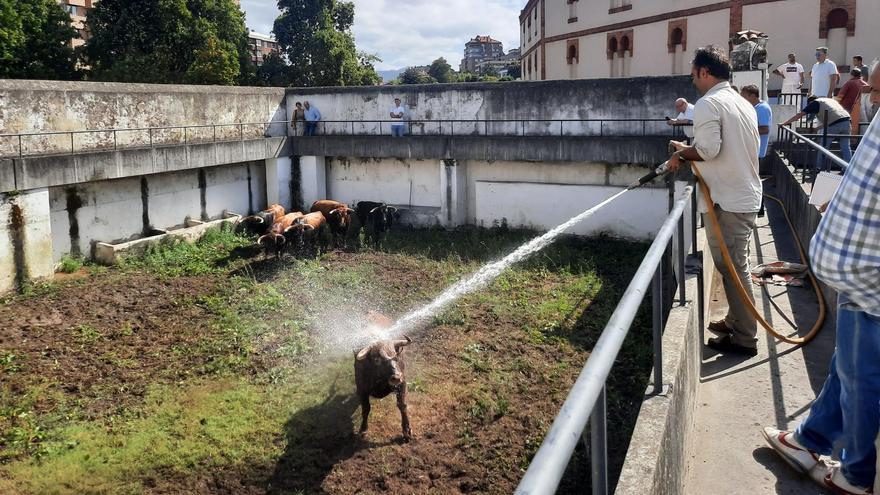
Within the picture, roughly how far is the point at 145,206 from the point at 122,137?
171 centimetres

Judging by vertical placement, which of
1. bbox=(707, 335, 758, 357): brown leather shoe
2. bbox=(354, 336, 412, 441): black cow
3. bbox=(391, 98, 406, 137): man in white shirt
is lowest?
bbox=(354, 336, 412, 441): black cow

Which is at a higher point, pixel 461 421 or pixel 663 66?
pixel 663 66

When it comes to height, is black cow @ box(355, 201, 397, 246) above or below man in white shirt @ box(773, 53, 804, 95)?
below

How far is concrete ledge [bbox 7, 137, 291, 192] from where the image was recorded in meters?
13.0

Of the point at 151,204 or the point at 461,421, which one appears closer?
the point at 461,421

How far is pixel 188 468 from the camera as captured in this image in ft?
22.7

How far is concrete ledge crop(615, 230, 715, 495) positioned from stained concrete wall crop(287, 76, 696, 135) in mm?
13264

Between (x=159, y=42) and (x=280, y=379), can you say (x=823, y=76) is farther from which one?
(x=159, y=42)

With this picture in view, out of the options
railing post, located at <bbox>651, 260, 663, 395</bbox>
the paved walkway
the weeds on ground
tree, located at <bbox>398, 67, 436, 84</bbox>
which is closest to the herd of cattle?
the weeds on ground

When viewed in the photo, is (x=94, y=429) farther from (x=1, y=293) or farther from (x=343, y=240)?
(x=343, y=240)

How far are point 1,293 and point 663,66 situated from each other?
98.3 feet

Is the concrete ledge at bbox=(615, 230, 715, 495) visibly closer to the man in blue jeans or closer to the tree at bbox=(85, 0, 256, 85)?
the man in blue jeans

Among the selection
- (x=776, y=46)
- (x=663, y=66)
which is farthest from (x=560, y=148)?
(x=663, y=66)

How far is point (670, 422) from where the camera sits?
3.09m
